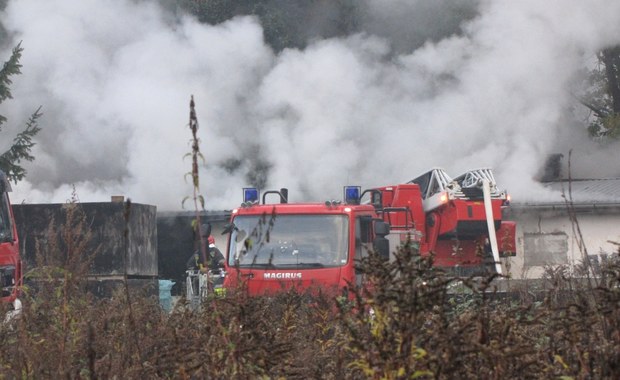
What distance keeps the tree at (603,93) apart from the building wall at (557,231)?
19.8 ft

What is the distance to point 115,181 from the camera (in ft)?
90.6

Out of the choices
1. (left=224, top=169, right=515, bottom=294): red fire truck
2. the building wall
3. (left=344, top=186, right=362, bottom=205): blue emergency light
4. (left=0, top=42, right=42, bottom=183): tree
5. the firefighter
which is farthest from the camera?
the building wall

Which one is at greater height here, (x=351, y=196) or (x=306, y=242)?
(x=351, y=196)

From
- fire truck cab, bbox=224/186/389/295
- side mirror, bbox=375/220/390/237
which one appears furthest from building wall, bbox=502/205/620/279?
fire truck cab, bbox=224/186/389/295

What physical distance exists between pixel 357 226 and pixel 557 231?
43.9 ft

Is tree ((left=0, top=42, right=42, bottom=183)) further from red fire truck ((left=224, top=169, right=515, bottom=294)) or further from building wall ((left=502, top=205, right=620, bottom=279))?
building wall ((left=502, top=205, right=620, bottom=279))

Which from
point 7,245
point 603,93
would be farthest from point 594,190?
point 7,245

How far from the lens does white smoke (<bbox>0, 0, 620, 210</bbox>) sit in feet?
88.9

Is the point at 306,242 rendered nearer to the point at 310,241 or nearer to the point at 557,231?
the point at 310,241

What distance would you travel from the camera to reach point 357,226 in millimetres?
14594

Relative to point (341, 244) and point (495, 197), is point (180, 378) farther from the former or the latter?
point (495, 197)

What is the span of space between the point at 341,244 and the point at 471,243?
16.0 ft

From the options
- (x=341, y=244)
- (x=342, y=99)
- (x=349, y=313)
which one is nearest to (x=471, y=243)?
(x=341, y=244)

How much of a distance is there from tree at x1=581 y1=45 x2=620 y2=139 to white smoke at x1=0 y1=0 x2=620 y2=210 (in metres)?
4.75
